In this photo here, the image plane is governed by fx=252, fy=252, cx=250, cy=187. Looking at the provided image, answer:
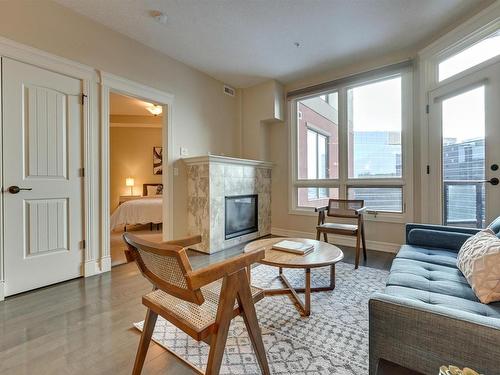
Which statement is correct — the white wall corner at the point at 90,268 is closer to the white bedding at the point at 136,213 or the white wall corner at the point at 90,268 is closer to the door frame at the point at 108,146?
the door frame at the point at 108,146

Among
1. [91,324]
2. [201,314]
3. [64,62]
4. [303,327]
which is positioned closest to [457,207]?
[303,327]

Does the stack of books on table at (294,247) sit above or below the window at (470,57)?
below

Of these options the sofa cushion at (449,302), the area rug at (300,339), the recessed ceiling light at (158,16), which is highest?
the recessed ceiling light at (158,16)

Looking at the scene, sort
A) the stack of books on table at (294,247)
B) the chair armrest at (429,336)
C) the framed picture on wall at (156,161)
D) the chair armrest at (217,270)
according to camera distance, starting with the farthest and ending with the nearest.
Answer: the framed picture on wall at (156,161) → the stack of books on table at (294,247) → the chair armrest at (217,270) → the chair armrest at (429,336)

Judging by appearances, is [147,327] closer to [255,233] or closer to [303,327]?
[303,327]

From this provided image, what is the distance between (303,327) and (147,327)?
101 cm

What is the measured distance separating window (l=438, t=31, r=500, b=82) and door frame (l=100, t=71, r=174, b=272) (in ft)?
11.1

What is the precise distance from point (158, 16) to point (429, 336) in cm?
326

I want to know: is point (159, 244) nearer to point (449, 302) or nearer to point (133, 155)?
point (449, 302)

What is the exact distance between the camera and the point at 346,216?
333 centimetres

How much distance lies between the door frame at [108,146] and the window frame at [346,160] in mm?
2042

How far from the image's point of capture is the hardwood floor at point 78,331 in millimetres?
1349

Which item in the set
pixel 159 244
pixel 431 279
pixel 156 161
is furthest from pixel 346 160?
pixel 156 161

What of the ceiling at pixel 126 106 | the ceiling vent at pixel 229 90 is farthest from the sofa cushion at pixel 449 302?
the ceiling at pixel 126 106
